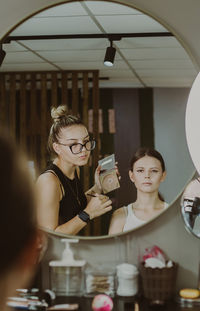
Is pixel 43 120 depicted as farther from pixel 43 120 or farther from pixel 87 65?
pixel 87 65

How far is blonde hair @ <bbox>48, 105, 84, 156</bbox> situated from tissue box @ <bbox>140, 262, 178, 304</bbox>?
0.65 metres

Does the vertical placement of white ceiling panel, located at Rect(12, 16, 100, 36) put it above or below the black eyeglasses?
above

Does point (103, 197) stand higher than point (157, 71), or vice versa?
point (157, 71)

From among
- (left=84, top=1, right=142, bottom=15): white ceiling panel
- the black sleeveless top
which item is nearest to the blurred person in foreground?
the black sleeveless top

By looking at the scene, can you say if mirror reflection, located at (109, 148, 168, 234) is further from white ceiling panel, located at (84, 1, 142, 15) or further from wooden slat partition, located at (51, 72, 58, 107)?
white ceiling panel, located at (84, 1, 142, 15)

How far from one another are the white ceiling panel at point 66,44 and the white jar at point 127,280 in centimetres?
95

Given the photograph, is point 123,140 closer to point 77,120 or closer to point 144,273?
point 77,120

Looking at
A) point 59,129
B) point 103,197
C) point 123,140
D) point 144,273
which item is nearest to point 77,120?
point 59,129

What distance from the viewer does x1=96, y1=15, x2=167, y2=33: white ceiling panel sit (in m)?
2.05

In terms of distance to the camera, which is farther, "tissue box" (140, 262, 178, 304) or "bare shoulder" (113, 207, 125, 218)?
"bare shoulder" (113, 207, 125, 218)

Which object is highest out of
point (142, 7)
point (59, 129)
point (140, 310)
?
point (142, 7)

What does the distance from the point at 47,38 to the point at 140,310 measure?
3.98ft

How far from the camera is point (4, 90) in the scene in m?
2.15

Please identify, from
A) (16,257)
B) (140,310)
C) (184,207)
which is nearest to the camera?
(16,257)
